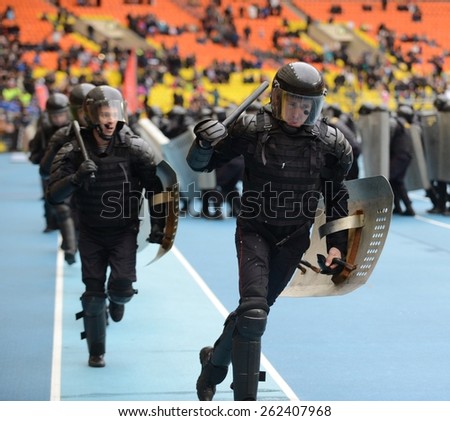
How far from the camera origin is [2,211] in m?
18.7

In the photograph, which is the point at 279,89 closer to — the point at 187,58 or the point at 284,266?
the point at 284,266

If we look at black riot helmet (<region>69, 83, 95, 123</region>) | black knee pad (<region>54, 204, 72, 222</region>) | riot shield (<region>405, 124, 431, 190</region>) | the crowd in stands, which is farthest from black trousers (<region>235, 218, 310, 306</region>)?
the crowd in stands

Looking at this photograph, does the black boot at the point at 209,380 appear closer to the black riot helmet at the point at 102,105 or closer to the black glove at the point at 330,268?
the black glove at the point at 330,268

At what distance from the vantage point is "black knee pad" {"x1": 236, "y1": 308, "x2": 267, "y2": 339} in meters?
5.65

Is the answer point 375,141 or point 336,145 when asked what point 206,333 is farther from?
point 375,141

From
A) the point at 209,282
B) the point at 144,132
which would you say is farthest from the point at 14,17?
the point at 209,282

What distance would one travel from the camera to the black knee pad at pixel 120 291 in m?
7.36

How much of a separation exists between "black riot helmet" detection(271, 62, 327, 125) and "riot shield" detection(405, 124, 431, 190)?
12651 mm

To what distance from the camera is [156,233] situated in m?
7.47

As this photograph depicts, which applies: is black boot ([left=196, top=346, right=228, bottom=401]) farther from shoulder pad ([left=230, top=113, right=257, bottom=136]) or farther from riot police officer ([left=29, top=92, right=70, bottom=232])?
riot police officer ([left=29, top=92, right=70, bottom=232])

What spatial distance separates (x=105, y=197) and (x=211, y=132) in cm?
180

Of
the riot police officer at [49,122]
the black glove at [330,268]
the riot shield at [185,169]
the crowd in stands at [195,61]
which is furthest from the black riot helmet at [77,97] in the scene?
the crowd in stands at [195,61]

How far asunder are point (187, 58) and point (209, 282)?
3703cm

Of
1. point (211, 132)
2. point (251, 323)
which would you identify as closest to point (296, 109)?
point (211, 132)
